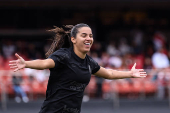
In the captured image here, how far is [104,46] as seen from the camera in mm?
13633

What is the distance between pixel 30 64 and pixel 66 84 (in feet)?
2.03

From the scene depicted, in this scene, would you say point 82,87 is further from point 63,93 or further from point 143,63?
point 143,63

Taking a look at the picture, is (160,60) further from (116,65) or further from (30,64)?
(30,64)

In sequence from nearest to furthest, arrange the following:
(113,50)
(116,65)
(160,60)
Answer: (116,65) → (160,60) → (113,50)

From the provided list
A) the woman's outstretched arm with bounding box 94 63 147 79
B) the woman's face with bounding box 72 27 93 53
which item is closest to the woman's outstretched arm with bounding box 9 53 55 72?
the woman's face with bounding box 72 27 93 53

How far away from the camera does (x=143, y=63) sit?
Answer: 12.3m

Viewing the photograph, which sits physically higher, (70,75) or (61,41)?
(61,41)

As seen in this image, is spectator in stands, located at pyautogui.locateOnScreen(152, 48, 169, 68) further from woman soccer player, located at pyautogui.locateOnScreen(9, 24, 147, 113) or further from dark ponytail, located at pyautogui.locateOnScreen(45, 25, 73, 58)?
woman soccer player, located at pyautogui.locateOnScreen(9, 24, 147, 113)

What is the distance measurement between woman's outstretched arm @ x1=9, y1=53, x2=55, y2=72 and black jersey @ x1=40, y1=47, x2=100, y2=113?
0.16m

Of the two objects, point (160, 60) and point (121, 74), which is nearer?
point (121, 74)

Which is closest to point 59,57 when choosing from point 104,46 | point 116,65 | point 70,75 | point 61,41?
point 70,75

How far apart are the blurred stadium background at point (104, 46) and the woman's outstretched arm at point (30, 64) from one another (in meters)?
6.37

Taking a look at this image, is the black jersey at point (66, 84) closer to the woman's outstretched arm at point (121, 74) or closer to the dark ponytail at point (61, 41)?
the dark ponytail at point (61, 41)

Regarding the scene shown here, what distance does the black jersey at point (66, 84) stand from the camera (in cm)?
445
